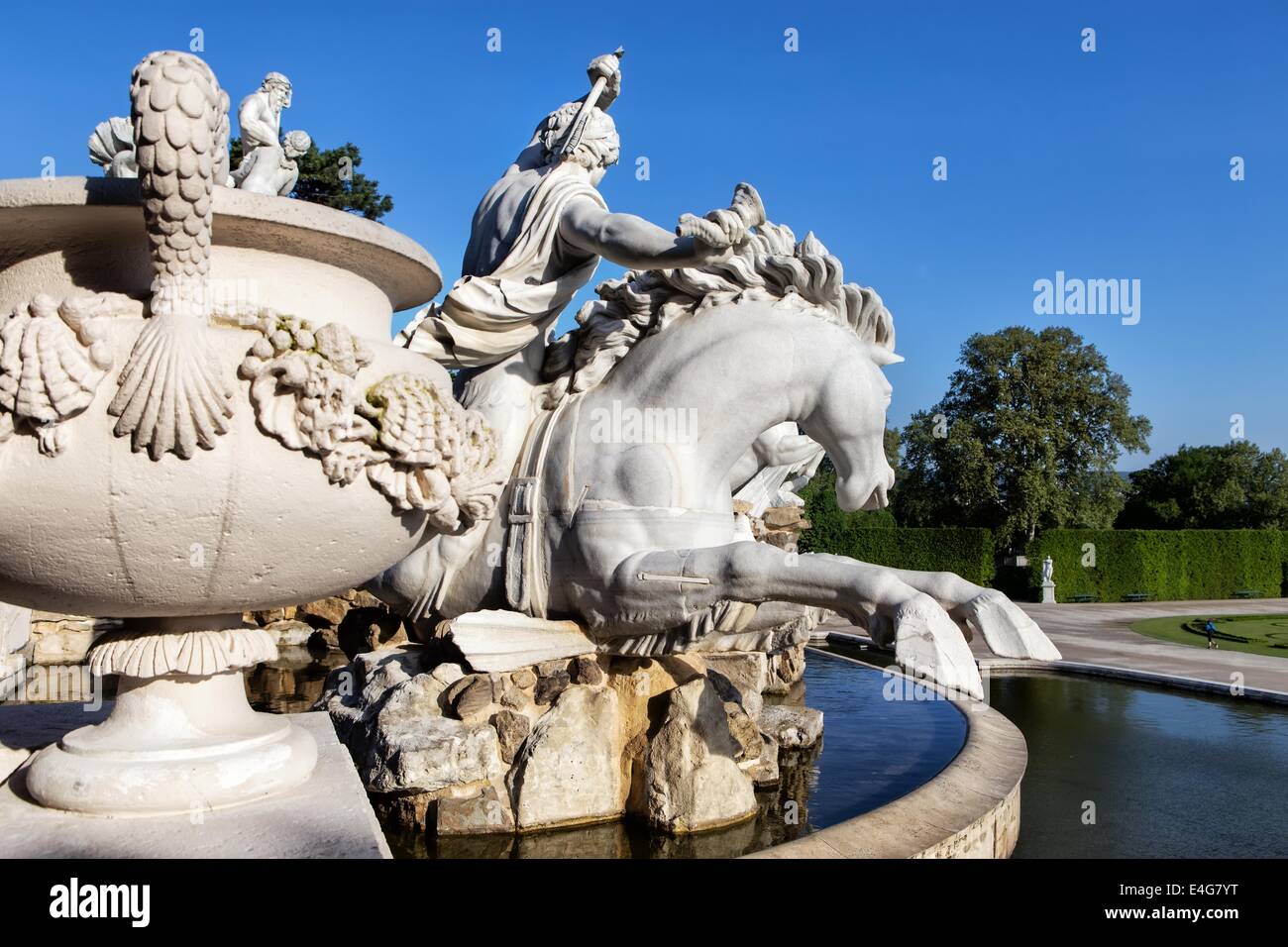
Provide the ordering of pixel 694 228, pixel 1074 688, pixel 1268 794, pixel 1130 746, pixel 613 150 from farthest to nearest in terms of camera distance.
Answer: pixel 1074 688 → pixel 1130 746 → pixel 1268 794 → pixel 613 150 → pixel 694 228

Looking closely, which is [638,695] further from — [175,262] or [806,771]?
[175,262]

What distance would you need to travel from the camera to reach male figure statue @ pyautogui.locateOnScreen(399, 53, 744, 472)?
4.07m

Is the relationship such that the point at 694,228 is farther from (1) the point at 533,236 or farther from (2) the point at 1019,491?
(2) the point at 1019,491

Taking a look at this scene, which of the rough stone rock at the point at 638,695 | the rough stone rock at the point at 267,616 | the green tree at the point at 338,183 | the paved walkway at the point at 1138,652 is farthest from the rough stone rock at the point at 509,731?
the green tree at the point at 338,183

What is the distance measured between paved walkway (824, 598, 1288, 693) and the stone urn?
375 cm

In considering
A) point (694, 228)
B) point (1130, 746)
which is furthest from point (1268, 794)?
point (694, 228)

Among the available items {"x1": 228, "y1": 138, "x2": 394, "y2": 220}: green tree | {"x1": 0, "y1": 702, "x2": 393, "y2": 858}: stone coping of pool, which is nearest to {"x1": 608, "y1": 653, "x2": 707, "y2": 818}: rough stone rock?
{"x1": 0, "y1": 702, "x2": 393, "y2": 858}: stone coping of pool

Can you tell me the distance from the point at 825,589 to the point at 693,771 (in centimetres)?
112

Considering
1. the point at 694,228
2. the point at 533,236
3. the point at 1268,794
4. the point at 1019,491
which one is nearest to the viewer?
the point at 694,228

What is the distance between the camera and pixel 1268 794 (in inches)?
207

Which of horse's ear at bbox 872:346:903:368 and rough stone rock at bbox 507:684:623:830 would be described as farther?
horse's ear at bbox 872:346:903:368

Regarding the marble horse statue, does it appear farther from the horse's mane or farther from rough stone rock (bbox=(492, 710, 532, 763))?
rough stone rock (bbox=(492, 710, 532, 763))

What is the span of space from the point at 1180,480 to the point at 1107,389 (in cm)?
1867
